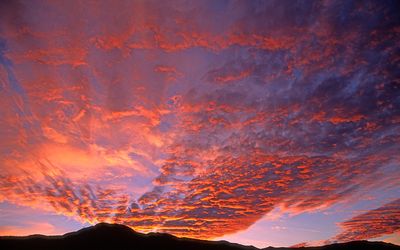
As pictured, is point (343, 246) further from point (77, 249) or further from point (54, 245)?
point (54, 245)

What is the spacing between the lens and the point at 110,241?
1895cm

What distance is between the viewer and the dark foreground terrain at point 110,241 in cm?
1770

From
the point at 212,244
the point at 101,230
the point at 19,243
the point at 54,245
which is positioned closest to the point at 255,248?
the point at 212,244

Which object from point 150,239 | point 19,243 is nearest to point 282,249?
point 150,239

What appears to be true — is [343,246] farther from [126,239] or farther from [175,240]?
[126,239]

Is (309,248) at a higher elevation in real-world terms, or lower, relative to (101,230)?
lower

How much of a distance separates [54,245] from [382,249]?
28.0m

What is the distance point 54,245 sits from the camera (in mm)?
17938

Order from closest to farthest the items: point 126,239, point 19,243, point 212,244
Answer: point 19,243
point 126,239
point 212,244

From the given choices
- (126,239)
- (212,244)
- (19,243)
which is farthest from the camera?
(212,244)

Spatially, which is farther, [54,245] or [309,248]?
[309,248]

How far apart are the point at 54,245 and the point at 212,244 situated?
40.3 feet

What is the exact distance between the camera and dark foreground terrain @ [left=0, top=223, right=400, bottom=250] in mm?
17703

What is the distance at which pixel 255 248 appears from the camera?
2317 cm
